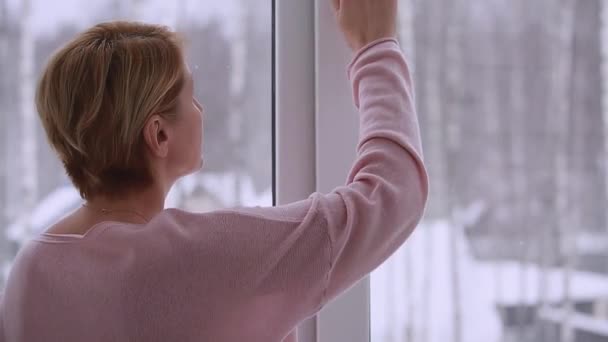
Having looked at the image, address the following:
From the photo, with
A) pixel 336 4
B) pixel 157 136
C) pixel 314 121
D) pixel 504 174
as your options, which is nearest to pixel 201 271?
pixel 157 136

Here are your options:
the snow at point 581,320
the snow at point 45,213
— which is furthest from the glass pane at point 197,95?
the snow at point 581,320

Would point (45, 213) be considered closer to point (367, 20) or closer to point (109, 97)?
point (109, 97)

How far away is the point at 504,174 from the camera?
1.06 metres

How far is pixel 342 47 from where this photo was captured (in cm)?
98

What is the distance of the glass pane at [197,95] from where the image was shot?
0.96 metres

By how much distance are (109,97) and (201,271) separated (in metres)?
0.25

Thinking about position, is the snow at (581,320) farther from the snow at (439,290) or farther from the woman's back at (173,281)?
the woman's back at (173,281)

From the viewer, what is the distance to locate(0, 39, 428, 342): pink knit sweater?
0.69 meters

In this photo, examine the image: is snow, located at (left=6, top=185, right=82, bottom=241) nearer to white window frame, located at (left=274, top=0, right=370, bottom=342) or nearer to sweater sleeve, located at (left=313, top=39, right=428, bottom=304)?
white window frame, located at (left=274, top=0, right=370, bottom=342)

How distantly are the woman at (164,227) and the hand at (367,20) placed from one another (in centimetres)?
8

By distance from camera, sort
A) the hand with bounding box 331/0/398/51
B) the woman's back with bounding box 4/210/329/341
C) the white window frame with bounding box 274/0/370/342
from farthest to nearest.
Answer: the white window frame with bounding box 274/0/370/342, the hand with bounding box 331/0/398/51, the woman's back with bounding box 4/210/329/341

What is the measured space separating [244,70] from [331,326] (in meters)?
0.46

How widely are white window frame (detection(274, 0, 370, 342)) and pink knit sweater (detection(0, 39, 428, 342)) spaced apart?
0.23 meters

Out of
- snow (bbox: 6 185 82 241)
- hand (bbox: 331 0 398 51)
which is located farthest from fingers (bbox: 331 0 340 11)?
snow (bbox: 6 185 82 241)
